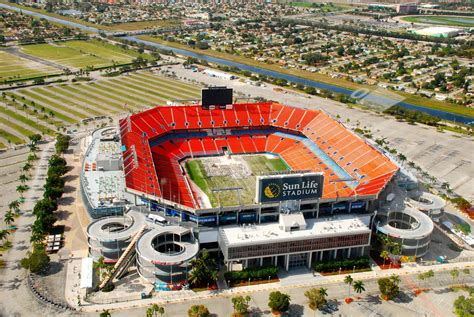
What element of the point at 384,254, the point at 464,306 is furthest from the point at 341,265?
the point at 464,306

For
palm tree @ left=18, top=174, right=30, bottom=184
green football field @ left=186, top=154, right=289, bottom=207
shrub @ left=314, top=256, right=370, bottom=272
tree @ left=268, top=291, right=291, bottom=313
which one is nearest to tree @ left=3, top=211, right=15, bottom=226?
palm tree @ left=18, top=174, right=30, bottom=184

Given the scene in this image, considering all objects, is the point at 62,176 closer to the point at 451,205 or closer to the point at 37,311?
the point at 37,311

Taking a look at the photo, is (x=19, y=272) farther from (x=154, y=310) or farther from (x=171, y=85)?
(x=171, y=85)

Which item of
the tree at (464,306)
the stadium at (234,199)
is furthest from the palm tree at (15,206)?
the tree at (464,306)

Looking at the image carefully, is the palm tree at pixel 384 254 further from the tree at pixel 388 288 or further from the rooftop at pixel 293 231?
the tree at pixel 388 288

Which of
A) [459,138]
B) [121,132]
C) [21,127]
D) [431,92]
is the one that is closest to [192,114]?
[121,132]
